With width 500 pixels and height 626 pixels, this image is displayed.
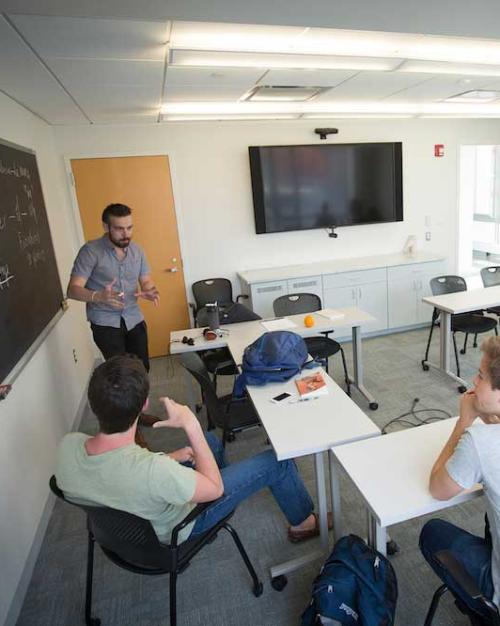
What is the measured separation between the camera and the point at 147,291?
2.94 metres

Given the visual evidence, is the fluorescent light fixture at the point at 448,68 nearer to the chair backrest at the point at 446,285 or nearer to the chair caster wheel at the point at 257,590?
the chair backrest at the point at 446,285

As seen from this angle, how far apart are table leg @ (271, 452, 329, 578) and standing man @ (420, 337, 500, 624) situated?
1.51ft

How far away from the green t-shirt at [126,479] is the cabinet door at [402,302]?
158 inches

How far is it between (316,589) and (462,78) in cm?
386

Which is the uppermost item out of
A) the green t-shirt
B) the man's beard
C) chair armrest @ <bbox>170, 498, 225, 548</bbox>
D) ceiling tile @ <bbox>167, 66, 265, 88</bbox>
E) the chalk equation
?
ceiling tile @ <bbox>167, 66, 265, 88</bbox>

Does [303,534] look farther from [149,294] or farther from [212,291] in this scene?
[212,291]

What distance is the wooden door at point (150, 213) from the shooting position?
425 cm

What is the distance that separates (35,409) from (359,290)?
11.4 ft

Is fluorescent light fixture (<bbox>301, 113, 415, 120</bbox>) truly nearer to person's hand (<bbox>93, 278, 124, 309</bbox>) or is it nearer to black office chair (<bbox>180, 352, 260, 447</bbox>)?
person's hand (<bbox>93, 278, 124, 309</bbox>)

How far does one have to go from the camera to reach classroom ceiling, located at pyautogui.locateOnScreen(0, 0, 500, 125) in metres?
2.01

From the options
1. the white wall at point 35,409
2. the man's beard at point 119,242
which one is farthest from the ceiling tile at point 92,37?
the man's beard at point 119,242

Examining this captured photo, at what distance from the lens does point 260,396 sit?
6.78ft

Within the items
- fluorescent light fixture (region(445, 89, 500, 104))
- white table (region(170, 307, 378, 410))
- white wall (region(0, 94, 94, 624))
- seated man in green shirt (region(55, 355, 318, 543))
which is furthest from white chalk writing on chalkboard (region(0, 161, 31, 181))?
fluorescent light fixture (region(445, 89, 500, 104))

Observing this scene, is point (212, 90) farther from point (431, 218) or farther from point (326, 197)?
point (431, 218)
